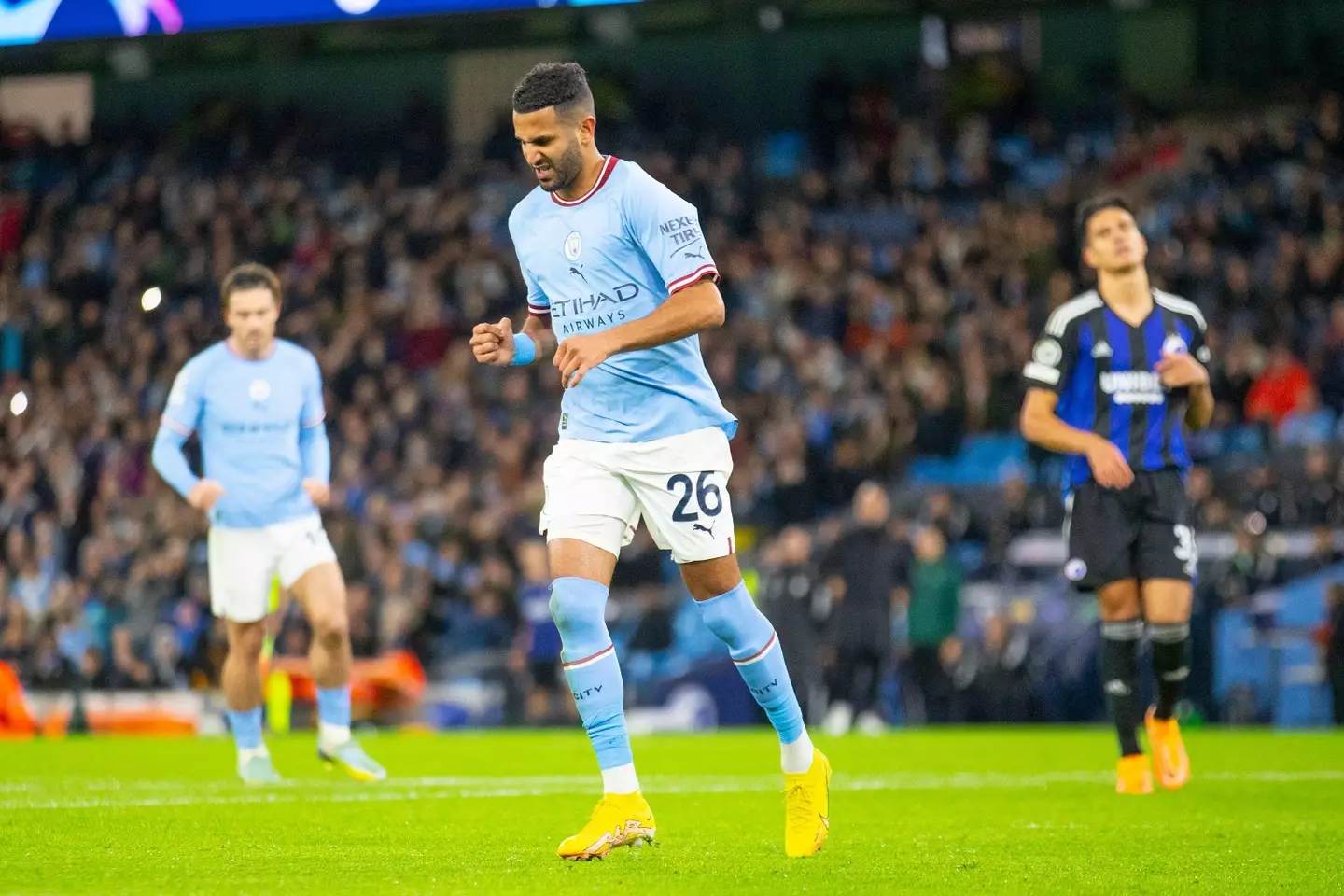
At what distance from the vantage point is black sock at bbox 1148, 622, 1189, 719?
321 inches

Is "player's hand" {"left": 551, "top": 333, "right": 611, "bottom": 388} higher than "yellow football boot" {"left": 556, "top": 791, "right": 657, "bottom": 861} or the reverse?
higher

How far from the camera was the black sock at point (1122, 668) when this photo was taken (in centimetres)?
810

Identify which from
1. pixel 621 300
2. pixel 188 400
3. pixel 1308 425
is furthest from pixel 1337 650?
pixel 621 300

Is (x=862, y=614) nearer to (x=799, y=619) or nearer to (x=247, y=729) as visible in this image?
(x=799, y=619)

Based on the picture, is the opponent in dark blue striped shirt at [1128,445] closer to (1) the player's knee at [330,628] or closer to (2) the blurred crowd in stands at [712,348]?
(1) the player's knee at [330,628]

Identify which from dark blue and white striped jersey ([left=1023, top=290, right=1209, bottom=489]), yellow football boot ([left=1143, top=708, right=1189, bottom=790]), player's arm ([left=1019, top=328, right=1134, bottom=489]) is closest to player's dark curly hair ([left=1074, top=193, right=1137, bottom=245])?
dark blue and white striped jersey ([left=1023, top=290, right=1209, bottom=489])

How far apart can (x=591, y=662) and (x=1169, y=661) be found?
3.66 meters

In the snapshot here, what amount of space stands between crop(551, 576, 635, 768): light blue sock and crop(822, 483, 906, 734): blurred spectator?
35.6 ft

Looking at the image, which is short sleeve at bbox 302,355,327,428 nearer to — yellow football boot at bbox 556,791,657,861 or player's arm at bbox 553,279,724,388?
player's arm at bbox 553,279,724,388

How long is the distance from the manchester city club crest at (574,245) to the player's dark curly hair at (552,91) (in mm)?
393

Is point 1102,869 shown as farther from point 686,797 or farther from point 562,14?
point 562,14

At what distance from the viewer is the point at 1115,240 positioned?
822cm

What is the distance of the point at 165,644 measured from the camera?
61.3 feet

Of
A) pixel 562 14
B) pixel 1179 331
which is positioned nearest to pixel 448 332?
pixel 562 14
